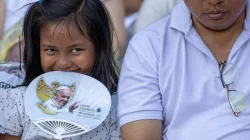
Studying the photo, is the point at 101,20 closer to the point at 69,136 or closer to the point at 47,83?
the point at 47,83

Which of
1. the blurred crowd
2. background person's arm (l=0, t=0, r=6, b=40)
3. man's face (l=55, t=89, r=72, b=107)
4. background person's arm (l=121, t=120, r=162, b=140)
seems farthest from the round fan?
background person's arm (l=0, t=0, r=6, b=40)

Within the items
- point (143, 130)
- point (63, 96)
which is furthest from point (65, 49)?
point (143, 130)

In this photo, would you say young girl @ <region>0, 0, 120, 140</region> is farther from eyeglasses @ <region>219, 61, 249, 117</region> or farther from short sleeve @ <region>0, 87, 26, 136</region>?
eyeglasses @ <region>219, 61, 249, 117</region>

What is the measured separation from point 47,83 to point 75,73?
0.12 m

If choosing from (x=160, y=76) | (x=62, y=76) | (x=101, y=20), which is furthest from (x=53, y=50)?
(x=160, y=76)

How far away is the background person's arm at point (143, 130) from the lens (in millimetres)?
2008

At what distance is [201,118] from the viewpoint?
2012 millimetres

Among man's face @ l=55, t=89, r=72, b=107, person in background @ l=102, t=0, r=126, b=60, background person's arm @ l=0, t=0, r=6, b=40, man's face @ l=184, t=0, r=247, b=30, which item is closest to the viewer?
man's face @ l=184, t=0, r=247, b=30

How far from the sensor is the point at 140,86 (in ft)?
6.75

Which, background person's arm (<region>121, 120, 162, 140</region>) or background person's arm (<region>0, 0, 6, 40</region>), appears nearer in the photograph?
background person's arm (<region>121, 120, 162, 140</region>)

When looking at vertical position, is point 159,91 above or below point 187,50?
below

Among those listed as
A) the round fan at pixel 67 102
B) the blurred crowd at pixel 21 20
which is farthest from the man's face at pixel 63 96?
the blurred crowd at pixel 21 20

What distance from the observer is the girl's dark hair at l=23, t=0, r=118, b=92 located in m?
2.20

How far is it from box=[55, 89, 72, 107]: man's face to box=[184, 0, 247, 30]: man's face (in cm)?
56
